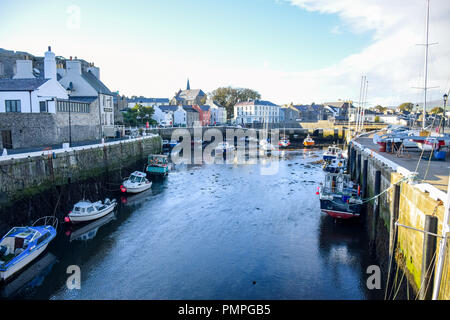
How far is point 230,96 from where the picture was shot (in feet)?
445

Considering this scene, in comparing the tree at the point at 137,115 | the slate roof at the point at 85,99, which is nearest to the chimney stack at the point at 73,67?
the slate roof at the point at 85,99

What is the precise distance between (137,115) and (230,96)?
75544 mm

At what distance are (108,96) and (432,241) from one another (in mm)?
46952

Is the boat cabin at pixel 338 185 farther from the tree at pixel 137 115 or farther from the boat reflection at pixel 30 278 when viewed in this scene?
the tree at pixel 137 115

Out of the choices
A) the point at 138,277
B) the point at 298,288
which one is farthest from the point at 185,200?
the point at 298,288

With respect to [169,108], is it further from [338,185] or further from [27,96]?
[338,185]

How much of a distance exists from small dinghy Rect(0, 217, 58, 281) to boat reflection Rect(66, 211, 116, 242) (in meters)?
2.11

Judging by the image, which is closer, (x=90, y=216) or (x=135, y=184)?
(x=90, y=216)

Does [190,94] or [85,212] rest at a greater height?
[190,94]

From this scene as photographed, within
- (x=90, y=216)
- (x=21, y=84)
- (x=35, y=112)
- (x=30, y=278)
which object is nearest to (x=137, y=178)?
(x=90, y=216)

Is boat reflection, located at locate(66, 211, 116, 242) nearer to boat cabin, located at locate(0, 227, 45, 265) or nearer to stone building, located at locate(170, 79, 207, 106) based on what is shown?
boat cabin, located at locate(0, 227, 45, 265)

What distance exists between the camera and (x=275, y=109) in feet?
424

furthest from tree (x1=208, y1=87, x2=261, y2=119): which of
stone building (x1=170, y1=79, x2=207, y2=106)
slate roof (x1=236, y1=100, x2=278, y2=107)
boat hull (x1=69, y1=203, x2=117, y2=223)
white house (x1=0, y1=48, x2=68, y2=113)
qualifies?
boat hull (x1=69, y1=203, x2=117, y2=223)

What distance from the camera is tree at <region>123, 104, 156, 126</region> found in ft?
211
